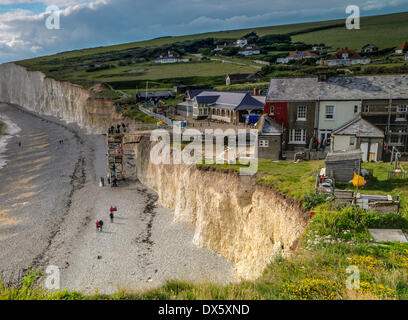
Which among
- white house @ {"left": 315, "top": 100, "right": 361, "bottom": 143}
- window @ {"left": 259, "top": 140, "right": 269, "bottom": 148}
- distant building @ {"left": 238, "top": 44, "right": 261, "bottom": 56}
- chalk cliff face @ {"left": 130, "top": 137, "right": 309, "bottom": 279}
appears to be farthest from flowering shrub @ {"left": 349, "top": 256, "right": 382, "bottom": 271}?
distant building @ {"left": 238, "top": 44, "right": 261, "bottom": 56}

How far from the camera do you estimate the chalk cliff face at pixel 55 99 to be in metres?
76.6

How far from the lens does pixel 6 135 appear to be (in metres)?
80.1

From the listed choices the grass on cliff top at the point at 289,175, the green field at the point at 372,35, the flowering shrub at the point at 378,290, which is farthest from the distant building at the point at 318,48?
the flowering shrub at the point at 378,290

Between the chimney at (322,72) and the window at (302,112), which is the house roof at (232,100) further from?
the window at (302,112)

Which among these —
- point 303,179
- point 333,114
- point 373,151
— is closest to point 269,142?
point 333,114

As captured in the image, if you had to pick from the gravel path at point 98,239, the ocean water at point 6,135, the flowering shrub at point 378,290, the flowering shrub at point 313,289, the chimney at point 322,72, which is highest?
the chimney at point 322,72

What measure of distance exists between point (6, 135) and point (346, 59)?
94.3 meters

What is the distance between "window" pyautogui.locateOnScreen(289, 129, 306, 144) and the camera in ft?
112

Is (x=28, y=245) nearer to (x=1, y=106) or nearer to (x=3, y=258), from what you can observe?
(x=3, y=258)

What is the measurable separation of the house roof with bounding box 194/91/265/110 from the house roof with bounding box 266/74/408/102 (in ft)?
49.3

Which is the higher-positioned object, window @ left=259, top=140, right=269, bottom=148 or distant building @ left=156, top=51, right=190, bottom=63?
distant building @ left=156, top=51, right=190, bottom=63

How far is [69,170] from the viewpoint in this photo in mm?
50219

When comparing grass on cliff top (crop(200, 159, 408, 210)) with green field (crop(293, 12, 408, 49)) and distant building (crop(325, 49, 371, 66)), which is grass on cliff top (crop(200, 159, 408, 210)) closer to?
distant building (crop(325, 49, 371, 66))

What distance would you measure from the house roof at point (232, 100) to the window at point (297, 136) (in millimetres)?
17059
